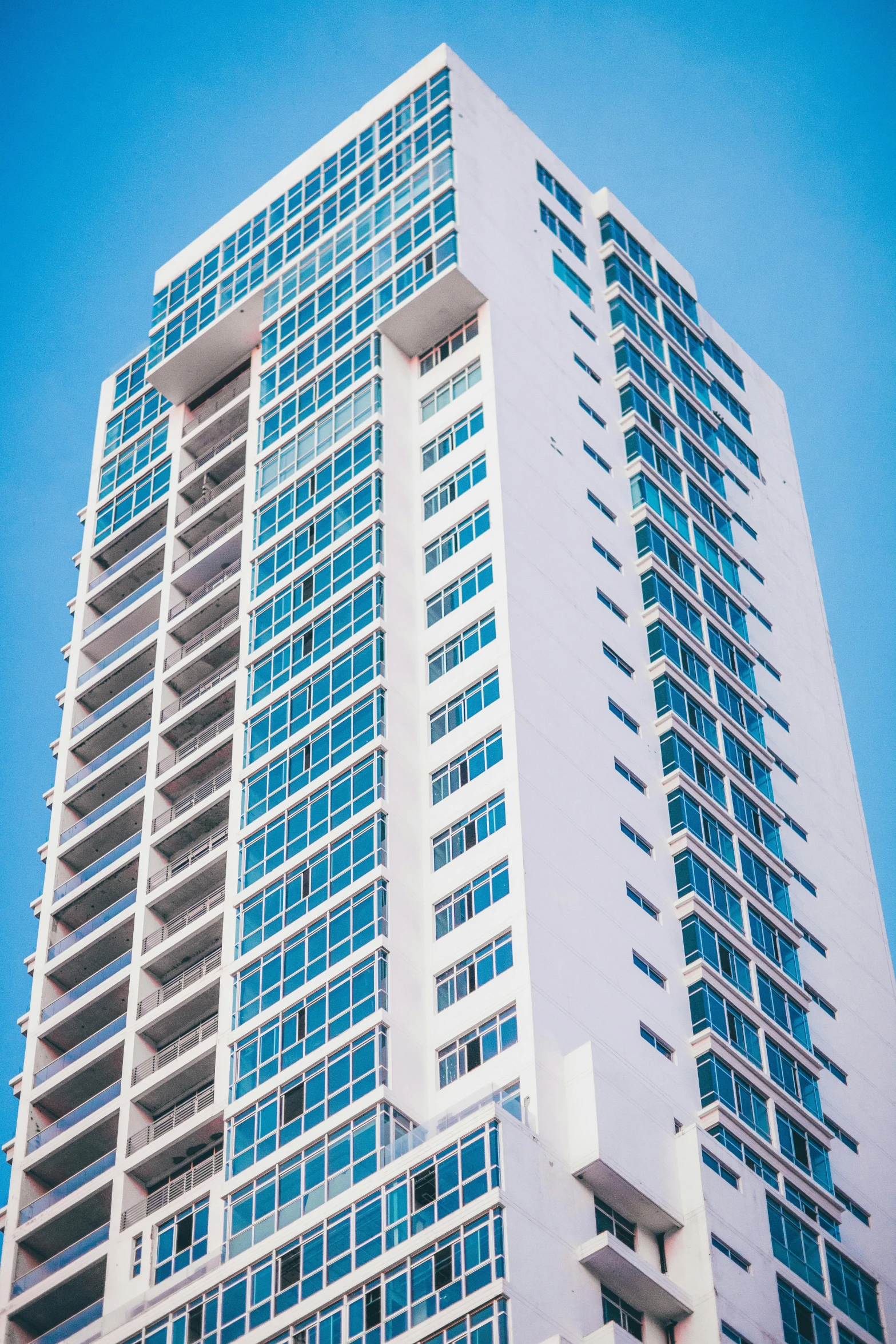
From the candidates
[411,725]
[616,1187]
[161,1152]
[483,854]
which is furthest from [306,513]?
[616,1187]

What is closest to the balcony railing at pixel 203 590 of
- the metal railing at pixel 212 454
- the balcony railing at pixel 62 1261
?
the metal railing at pixel 212 454

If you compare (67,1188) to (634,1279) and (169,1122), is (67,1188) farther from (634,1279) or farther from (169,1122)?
(634,1279)

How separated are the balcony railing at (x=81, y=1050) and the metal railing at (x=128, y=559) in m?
24.3

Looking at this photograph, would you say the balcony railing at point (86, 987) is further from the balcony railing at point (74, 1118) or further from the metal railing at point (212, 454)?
the metal railing at point (212, 454)

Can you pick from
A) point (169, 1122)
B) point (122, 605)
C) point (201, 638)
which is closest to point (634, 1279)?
point (169, 1122)

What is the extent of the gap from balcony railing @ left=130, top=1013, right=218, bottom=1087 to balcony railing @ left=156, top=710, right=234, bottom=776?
1253cm

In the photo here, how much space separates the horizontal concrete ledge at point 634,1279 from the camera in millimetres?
62594

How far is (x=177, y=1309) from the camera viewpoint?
218 ft

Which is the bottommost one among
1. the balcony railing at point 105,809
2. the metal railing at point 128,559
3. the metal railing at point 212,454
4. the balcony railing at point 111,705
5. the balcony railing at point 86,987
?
the balcony railing at point 86,987

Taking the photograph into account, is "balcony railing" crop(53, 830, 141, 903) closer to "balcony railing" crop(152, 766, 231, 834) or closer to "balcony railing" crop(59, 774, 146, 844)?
"balcony railing" crop(59, 774, 146, 844)

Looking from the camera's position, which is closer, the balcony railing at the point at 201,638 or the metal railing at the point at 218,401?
the balcony railing at the point at 201,638

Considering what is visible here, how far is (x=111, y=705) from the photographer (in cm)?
9275

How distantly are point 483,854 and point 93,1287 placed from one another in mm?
20311

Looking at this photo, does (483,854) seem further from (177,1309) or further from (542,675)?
(177,1309)
